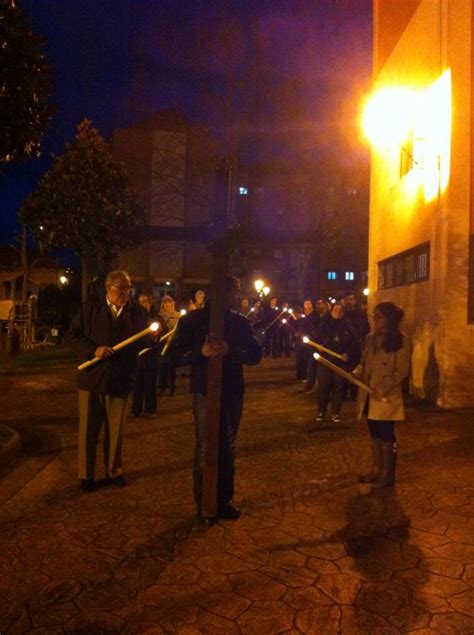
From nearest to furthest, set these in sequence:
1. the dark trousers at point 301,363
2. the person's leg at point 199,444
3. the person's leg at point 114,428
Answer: the person's leg at point 199,444, the person's leg at point 114,428, the dark trousers at point 301,363

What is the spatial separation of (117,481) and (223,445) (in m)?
1.48

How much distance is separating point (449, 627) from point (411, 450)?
428 cm

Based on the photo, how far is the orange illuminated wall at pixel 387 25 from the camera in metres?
15.1

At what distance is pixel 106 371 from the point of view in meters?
5.76

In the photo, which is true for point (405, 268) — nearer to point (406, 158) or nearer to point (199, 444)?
point (406, 158)

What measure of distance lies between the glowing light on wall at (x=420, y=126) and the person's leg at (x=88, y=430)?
7.30 meters

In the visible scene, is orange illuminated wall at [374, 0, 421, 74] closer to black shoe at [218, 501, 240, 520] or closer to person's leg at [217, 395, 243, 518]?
person's leg at [217, 395, 243, 518]

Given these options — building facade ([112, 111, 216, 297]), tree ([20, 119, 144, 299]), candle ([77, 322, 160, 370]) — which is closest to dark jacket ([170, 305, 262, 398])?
candle ([77, 322, 160, 370])

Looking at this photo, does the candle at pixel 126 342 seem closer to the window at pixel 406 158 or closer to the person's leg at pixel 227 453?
the person's leg at pixel 227 453

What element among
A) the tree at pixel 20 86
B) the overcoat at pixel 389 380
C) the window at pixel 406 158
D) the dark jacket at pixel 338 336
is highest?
the window at pixel 406 158

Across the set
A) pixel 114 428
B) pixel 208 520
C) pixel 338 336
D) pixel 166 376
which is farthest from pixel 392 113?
pixel 208 520

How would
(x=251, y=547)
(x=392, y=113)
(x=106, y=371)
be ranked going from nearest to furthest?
(x=251, y=547) < (x=106, y=371) < (x=392, y=113)

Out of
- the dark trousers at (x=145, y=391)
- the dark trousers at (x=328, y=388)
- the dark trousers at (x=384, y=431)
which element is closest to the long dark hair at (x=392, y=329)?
the dark trousers at (x=384, y=431)

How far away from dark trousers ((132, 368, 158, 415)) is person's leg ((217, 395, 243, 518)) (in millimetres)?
4426
